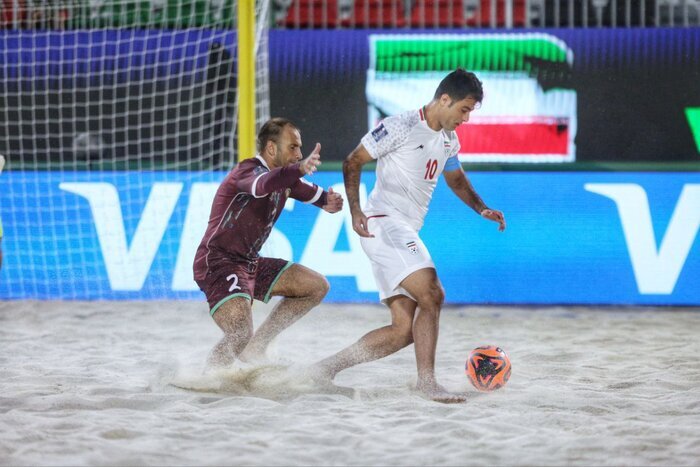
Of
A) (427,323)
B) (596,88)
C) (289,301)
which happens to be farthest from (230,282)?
(596,88)

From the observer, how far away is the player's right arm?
504 cm

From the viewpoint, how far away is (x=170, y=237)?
9.09 m

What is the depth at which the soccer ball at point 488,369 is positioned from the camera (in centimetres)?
528

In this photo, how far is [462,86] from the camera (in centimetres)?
505

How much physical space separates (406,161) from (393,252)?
500 mm

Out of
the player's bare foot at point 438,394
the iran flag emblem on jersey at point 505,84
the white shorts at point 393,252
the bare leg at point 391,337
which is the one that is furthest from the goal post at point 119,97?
the player's bare foot at point 438,394

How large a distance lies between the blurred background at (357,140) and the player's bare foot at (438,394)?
3.96 meters

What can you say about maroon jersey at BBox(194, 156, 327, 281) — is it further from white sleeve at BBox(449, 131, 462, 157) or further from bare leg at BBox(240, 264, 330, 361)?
white sleeve at BBox(449, 131, 462, 157)

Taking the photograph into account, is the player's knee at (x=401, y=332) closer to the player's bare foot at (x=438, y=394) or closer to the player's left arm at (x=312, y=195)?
the player's bare foot at (x=438, y=394)

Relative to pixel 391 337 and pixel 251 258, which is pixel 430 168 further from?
pixel 251 258

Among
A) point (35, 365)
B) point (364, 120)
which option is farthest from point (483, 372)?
point (364, 120)

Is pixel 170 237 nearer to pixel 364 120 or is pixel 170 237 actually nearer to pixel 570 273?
pixel 364 120

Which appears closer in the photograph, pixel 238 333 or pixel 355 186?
pixel 355 186

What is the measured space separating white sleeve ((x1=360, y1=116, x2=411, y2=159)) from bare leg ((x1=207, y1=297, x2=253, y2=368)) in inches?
43.1
